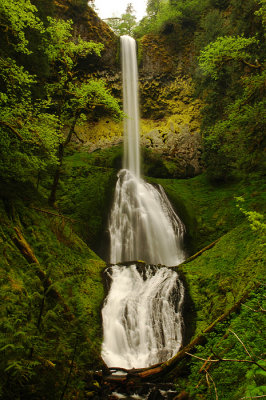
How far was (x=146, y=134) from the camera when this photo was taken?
79.4 feet

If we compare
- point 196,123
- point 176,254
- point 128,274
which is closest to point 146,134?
point 196,123

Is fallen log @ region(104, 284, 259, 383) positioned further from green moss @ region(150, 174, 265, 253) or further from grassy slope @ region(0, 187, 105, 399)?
green moss @ region(150, 174, 265, 253)

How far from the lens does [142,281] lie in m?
9.51

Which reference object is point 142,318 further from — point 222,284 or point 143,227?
point 143,227

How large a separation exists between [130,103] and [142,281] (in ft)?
64.6

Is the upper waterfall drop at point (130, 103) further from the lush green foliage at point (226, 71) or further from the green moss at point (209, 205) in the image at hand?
the green moss at point (209, 205)

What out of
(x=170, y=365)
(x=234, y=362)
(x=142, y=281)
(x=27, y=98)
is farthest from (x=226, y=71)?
(x=234, y=362)

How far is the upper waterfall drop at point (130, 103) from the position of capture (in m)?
22.2

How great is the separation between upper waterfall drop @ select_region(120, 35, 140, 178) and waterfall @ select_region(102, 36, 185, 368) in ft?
16.3

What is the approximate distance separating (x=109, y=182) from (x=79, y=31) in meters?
17.0

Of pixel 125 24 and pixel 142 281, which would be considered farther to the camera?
pixel 125 24

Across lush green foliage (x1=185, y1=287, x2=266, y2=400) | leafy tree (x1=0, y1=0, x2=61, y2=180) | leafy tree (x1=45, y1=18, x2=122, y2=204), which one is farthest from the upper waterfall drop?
lush green foliage (x1=185, y1=287, x2=266, y2=400)

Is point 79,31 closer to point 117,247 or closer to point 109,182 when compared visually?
point 109,182

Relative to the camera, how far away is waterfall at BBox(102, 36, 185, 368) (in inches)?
277
